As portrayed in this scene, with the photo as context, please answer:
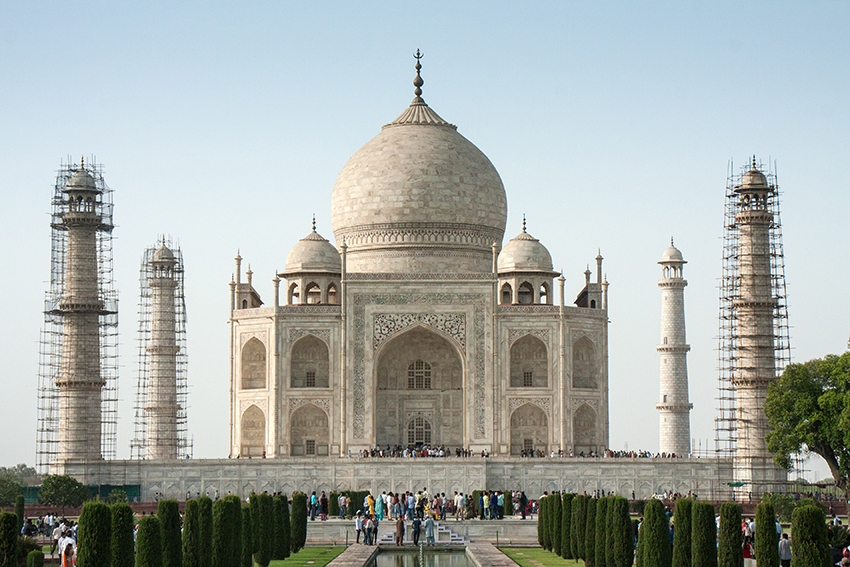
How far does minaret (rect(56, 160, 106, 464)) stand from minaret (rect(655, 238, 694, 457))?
51.2 ft

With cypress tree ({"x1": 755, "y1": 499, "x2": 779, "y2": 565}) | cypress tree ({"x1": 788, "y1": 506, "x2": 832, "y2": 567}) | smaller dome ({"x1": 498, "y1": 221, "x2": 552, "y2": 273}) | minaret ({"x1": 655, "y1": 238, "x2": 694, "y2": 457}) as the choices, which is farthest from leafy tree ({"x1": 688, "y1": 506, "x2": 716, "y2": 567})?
minaret ({"x1": 655, "y1": 238, "x2": 694, "y2": 457})

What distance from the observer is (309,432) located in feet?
101

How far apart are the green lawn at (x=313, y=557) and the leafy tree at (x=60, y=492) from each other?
23.3 ft

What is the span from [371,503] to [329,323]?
8.46 metres

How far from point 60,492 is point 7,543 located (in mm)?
13774

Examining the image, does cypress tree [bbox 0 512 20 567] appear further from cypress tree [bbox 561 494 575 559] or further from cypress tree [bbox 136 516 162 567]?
cypress tree [bbox 561 494 575 559]

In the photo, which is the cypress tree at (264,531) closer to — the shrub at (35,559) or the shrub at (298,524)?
the shrub at (298,524)

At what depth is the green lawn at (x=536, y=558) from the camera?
1797 centimetres

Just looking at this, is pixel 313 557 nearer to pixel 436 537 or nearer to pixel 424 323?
pixel 436 537

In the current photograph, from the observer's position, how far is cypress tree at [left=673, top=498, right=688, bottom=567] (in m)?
14.5

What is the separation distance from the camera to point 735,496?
88.8 feet

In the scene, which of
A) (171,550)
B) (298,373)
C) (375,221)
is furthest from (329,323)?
(171,550)

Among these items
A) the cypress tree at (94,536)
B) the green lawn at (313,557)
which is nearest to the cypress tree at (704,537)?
the green lawn at (313,557)

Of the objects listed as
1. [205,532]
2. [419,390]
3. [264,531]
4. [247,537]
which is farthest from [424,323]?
[205,532]
